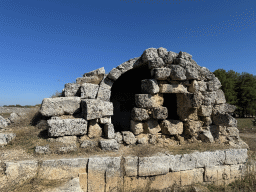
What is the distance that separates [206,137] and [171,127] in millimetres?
1224

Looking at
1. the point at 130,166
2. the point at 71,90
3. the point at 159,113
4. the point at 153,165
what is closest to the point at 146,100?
the point at 159,113

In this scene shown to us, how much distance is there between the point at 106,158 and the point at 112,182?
57cm

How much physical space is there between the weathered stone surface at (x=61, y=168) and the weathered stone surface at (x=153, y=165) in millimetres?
1394

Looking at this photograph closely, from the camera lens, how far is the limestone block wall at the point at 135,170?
3.35 meters

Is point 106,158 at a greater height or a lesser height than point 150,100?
lesser

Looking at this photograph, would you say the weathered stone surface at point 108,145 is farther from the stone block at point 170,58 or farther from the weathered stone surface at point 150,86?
the stone block at point 170,58

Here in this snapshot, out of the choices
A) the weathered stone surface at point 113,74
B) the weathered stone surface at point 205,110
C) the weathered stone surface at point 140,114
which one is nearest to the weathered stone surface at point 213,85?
the weathered stone surface at point 205,110

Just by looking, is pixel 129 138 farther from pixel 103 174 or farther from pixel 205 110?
pixel 205 110

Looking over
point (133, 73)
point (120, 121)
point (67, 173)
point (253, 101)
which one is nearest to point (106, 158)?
point (67, 173)

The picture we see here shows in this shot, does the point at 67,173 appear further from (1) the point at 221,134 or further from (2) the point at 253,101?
(2) the point at 253,101

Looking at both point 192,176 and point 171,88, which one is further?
point 171,88

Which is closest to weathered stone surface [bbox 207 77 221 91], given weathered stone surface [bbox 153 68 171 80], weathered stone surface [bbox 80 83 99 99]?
weathered stone surface [bbox 153 68 171 80]

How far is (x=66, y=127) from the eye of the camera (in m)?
4.17

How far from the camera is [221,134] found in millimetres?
5648
